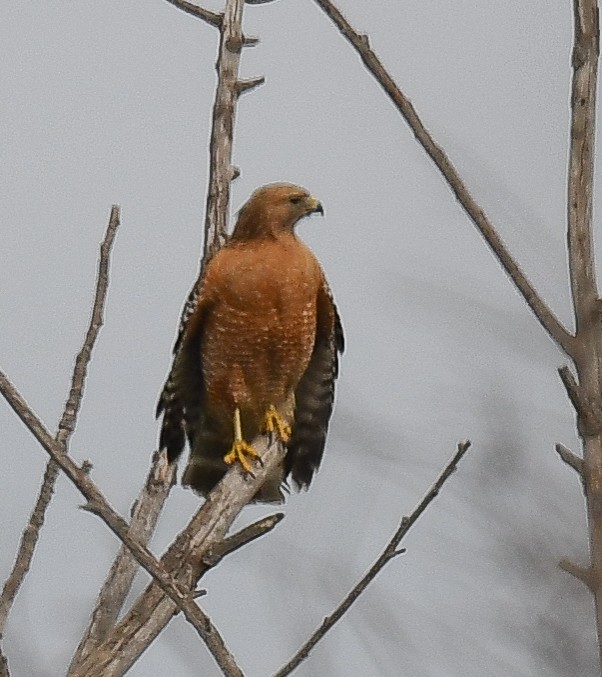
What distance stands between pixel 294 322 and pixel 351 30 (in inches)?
24.4

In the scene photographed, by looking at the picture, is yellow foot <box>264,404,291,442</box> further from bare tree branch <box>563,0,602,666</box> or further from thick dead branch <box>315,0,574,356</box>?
bare tree branch <box>563,0,602,666</box>

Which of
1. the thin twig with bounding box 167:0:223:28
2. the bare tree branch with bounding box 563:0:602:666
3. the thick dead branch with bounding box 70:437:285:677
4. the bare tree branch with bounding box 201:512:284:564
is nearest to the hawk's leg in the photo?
the thick dead branch with bounding box 70:437:285:677

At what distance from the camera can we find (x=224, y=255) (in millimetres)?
1391

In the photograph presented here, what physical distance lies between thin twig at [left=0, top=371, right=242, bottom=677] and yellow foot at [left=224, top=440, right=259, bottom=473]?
396mm

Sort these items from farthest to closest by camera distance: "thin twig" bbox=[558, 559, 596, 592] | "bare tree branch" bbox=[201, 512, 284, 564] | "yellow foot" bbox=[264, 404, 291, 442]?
"yellow foot" bbox=[264, 404, 291, 442] → "bare tree branch" bbox=[201, 512, 284, 564] → "thin twig" bbox=[558, 559, 596, 592]

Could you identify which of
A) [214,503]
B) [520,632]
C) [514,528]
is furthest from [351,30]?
[520,632]

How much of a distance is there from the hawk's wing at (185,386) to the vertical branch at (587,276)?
773 millimetres

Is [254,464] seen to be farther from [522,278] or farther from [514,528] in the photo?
[522,278]

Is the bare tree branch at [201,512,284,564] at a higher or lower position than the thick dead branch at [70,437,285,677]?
higher

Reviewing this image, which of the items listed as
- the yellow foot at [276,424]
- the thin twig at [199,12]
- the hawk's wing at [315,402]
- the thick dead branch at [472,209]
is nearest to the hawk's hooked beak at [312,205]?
the hawk's wing at [315,402]

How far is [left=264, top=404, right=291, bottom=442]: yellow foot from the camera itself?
4.73 feet

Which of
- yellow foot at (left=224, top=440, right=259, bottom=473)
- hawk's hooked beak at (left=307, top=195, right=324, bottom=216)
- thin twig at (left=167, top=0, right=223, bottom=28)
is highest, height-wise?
thin twig at (left=167, top=0, right=223, bottom=28)

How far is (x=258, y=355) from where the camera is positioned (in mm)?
1409

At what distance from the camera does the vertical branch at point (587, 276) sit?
571mm
